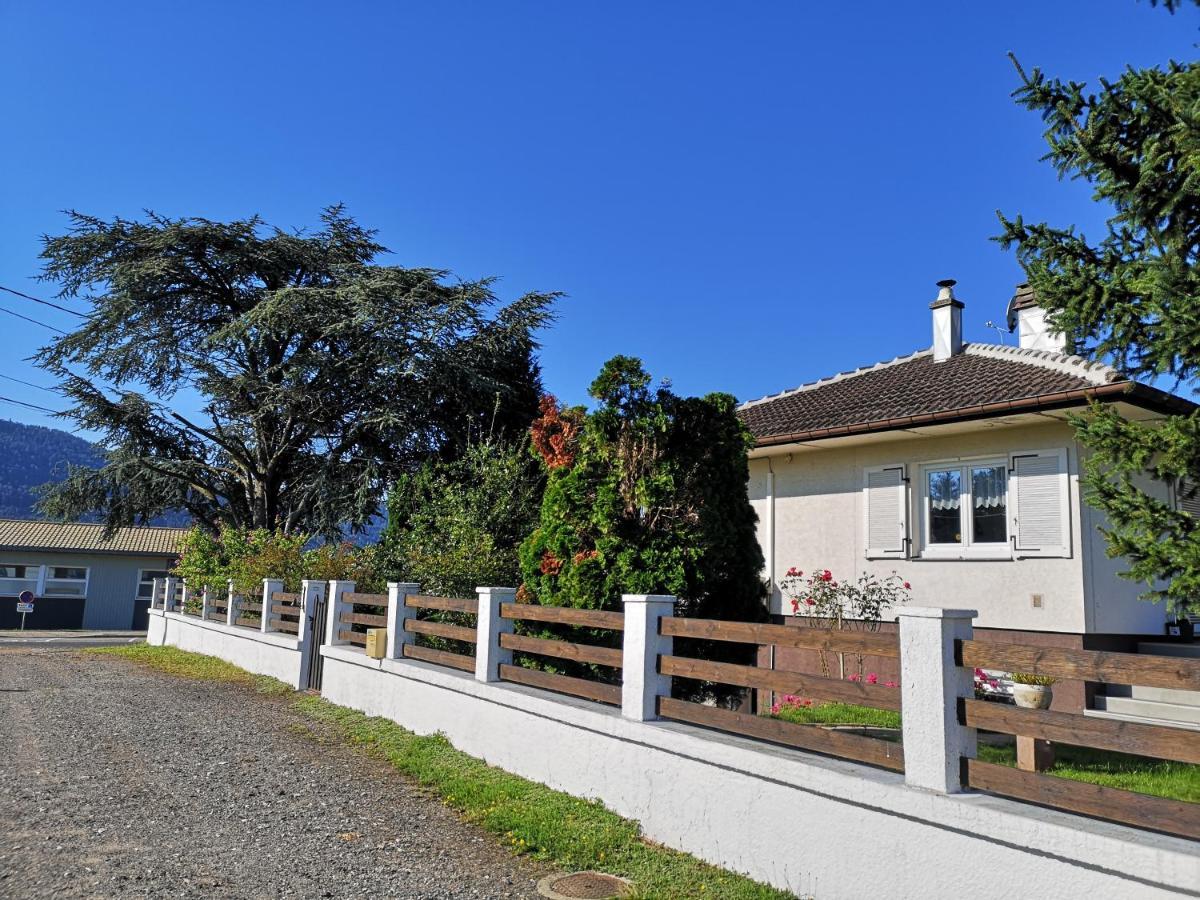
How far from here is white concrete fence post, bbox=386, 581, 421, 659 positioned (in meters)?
9.26

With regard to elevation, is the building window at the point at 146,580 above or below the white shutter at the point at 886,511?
below

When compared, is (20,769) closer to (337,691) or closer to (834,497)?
(337,691)

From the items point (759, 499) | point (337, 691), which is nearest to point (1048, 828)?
point (337, 691)

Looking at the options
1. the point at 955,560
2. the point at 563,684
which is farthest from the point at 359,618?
the point at 955,560

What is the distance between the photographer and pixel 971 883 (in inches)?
143

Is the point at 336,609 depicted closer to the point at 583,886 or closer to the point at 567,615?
the point at 567,615

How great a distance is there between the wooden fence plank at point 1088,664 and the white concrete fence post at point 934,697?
10 cm

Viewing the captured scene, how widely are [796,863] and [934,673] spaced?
48.8 inches

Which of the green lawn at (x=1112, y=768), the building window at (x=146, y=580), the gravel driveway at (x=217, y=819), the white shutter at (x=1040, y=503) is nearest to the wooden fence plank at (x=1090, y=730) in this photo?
the green lawn at (x=1112, y=768)

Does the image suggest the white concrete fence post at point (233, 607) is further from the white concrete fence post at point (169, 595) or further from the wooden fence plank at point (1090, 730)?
the wooden fence plank at point (1090, 730)

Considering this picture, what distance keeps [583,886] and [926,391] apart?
8992mm

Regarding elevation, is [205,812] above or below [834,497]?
below

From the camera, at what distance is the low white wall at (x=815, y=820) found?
3289 millimetres

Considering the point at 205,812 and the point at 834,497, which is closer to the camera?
the point at 205,812
